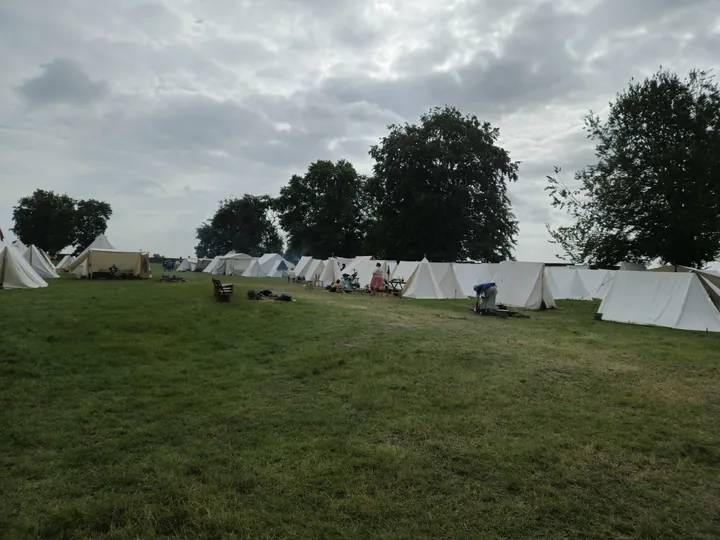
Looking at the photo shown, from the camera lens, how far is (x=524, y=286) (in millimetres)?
15930

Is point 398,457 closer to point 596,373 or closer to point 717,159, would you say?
point 596,373

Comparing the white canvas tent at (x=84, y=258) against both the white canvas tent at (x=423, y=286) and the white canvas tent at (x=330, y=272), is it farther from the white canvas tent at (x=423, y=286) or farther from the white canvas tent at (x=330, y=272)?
the white canvas tent at (x=423, y=286)

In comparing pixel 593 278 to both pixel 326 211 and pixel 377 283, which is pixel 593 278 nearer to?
pixel 377 283

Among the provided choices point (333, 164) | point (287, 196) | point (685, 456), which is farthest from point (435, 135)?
point (685, 456)

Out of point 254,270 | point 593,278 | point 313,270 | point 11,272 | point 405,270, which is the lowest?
point 11,272

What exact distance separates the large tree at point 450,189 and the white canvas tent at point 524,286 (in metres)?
15.8

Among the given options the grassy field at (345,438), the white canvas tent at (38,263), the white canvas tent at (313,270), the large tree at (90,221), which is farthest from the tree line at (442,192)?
the large tree at (90,221)

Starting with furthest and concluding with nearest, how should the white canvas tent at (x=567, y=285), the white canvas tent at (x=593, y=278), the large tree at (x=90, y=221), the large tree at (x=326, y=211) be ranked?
1. the large tree at (x=90, y=221)
2. the large tree at (x=326, y=211)
3. the white canvas tent at (x=593, y=278)
4. the white canvas tent at (x=567, y=285)

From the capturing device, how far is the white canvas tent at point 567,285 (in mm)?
22312

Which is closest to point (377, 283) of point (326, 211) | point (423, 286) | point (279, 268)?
point (423, 286)

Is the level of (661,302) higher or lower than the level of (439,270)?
lower

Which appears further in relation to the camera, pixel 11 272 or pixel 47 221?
pixel 47 221

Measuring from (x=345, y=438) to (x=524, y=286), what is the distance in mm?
13713

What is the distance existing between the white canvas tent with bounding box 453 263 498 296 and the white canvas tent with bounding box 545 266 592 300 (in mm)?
2842
